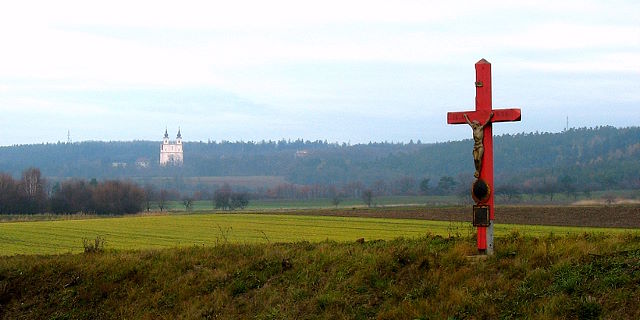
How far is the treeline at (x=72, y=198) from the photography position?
10325 centimetres

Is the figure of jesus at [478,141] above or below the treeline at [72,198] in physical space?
above

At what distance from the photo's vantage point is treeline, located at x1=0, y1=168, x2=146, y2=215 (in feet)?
339

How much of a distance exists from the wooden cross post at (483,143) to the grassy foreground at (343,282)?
1.76 feet

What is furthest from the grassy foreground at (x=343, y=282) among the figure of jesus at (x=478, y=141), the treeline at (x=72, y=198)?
the treeline at (x=72, y=198)

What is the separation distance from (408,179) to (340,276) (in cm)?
15978

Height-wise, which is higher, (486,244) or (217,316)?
(486,244)

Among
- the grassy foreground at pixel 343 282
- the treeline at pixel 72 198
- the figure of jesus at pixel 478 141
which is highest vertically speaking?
the figure of jesus at pixel 478 141

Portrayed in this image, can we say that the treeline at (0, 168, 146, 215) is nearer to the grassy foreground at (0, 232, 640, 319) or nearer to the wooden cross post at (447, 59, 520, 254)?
the grassy foreground at (0, 232, 640, 319)

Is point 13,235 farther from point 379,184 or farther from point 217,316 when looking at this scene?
point 379,184

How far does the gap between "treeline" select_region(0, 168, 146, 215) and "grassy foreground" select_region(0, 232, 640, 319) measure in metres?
93.1

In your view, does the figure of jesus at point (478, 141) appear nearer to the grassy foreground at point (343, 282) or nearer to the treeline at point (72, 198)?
Result: the grassy foreground at point (343, 282)

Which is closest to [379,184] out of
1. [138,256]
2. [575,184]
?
[575,184]

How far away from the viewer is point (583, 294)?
9555mm

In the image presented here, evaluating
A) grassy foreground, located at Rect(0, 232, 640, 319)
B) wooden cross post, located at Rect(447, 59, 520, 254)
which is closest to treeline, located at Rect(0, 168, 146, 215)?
grassy foreground, located at Rect(0, 232, 640, 319)
